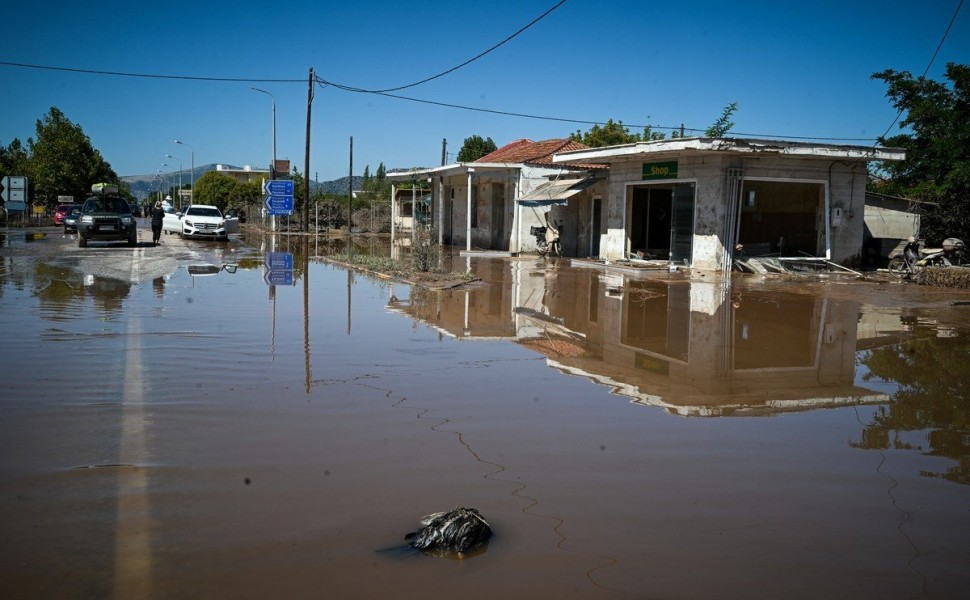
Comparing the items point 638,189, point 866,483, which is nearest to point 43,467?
point 866,483

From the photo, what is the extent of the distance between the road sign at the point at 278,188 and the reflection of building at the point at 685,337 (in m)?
24.6

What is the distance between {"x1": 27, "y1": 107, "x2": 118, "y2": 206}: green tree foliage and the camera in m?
55.5

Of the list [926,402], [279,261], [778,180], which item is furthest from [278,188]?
[926,402]

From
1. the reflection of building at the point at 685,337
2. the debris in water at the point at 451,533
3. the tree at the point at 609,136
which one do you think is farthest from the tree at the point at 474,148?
the debris in water at the point at 451,533

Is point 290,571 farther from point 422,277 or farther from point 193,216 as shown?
point 193,216

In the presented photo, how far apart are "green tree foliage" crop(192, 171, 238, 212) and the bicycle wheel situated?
251 ft

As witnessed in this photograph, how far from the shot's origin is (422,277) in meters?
19.8

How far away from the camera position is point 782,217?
28688 millimetres

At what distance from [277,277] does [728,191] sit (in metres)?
13.3

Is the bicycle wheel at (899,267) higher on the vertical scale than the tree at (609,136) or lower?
lower

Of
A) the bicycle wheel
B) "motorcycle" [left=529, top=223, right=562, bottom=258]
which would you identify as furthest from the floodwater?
"motorcycle" [left=529, top=223, right=562, bottom=258]

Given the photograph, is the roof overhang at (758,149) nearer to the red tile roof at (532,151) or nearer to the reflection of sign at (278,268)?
the red tile roof at (532,151)

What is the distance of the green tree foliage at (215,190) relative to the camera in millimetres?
90562

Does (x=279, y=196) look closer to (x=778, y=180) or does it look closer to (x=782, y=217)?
(x=782, y=217)
